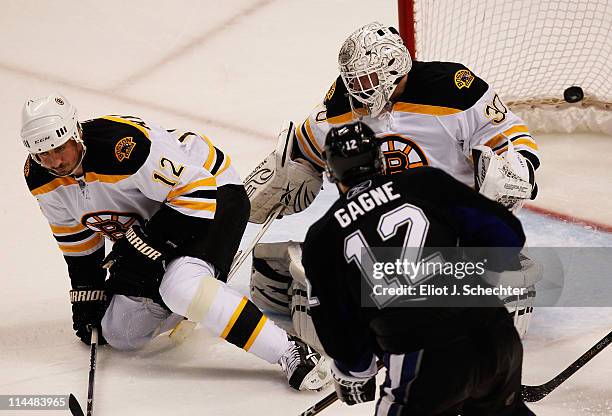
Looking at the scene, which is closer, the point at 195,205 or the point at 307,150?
the point at 195,205

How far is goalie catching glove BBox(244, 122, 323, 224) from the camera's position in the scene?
3.68 metres

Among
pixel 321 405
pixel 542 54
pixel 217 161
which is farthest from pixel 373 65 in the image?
pixel 542 54

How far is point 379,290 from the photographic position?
95.3 inches

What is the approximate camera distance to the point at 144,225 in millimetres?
3467

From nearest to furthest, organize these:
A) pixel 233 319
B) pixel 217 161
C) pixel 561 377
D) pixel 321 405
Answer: pixel 321 405 < pixel 561 377 < pixel 233 319 < pixel 217 161

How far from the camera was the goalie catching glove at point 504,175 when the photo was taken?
326 centimetres

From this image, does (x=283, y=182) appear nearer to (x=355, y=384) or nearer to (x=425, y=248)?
(x=355, y=384)

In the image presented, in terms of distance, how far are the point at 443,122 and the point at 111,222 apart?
100cm

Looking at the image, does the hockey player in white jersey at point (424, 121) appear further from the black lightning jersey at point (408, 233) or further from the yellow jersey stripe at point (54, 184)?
the black lightning jersey at point (408, 233)

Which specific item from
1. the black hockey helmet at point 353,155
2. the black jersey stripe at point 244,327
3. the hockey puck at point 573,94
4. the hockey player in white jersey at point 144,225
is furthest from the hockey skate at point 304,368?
the hockey puck at point 573,94

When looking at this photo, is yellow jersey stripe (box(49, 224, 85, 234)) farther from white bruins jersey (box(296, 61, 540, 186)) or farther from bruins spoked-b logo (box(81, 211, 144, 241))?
white bruins jersey (box(296, 61, 540, 186))

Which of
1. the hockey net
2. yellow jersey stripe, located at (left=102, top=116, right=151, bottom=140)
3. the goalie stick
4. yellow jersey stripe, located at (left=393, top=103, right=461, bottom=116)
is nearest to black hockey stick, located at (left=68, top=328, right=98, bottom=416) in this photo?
yellow jersey stripe, located at (left=102, top=116, right=151, bottom=140)

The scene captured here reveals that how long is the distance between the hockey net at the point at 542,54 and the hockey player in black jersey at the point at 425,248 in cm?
234

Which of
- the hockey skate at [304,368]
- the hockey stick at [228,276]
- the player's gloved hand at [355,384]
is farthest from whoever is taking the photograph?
the hockey stick at [228,276]
